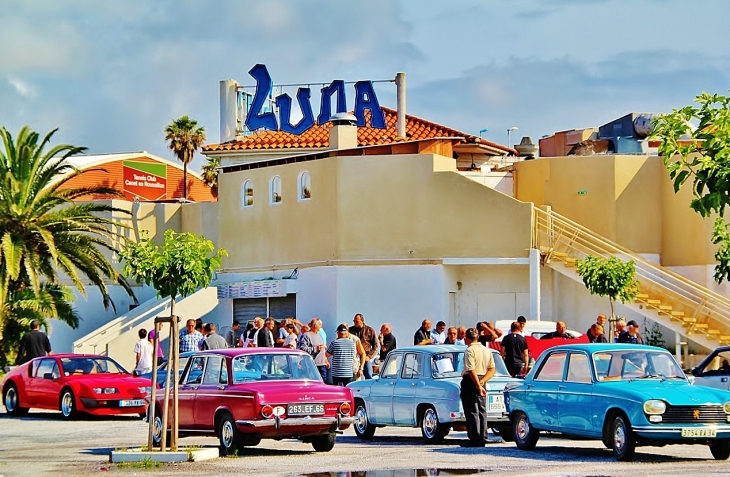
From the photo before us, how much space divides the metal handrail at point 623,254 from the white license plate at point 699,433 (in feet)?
59.2

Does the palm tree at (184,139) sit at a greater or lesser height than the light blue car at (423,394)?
greater

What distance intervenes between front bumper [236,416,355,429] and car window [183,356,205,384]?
5.12 feet

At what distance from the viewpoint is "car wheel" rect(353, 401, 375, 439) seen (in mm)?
21214

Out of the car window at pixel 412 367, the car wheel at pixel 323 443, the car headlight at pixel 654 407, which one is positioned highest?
the car window at pixel 412 367

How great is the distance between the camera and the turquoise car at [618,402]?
1631 centimetres

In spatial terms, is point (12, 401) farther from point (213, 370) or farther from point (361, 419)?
point (213, 370)

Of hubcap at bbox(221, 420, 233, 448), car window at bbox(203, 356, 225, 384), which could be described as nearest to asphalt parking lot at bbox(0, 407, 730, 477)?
hubcap at bbox(221, 420, 233, 448)

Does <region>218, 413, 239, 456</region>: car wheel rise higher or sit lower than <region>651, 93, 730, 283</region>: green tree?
lower

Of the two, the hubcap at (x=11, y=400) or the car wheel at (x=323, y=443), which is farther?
the hubcap at (x=11, y=400)

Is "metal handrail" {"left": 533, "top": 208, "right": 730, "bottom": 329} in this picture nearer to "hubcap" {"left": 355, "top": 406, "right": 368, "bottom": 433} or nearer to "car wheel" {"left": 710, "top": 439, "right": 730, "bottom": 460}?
"hubcap" {"left": 355, "top": 406, "right": 368, "bottom": 433}

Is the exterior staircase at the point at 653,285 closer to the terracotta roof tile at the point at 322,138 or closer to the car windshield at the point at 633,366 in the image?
the terracotta roof tile at the point at 322,138

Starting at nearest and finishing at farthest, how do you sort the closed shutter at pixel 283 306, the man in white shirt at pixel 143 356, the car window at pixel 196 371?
the car window at pixel 196 371 < the man in white shirt at pixel 143 356 < the closed shutter at pixel 283 306

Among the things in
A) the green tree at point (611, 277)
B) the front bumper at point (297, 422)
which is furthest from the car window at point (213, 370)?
the green tree at point (611, 277)

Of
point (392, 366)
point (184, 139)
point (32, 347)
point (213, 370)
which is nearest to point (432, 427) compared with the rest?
point (392, 366)
